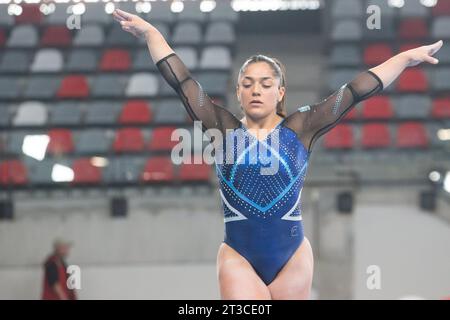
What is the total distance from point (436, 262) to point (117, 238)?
2.63 metres

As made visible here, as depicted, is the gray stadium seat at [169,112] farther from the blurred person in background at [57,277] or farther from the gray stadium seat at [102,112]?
the blurred person in background at [57,277]

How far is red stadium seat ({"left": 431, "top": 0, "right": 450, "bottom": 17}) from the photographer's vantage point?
8.71m

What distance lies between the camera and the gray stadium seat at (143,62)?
8.27 metres

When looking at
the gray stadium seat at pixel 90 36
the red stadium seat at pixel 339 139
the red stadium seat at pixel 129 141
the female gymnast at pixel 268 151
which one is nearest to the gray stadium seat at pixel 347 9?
the red stadium seat at pixel 339 139

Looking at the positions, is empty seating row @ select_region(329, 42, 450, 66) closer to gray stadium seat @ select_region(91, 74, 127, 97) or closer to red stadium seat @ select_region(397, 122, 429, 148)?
red stadium seat @ select_region(397, 122, 429, 148)

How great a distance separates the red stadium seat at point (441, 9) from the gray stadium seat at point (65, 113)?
434cm

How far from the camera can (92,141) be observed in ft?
A: 23.8

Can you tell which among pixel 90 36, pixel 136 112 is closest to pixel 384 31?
pixel 136 112

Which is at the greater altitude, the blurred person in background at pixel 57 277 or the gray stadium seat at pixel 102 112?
the gray stadium seat at pixel 102 112

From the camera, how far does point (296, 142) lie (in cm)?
310

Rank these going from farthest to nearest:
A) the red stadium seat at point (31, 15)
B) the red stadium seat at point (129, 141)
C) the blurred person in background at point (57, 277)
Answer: the red stadium seat at point (31, 15)
the red stadium seat at point (129, 141)
the blurred person in background at point (57, 277)

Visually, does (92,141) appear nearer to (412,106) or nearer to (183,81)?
(412,106)

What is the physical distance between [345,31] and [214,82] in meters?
1.82
